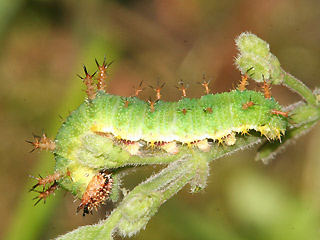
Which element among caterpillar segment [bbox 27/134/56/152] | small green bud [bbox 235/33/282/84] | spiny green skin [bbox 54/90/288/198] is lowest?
caterpillar segment [bbox 27/134/56/152]

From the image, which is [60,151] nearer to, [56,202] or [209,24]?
[56,202]

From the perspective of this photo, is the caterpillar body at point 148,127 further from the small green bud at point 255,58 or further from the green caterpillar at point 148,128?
the small green bud at point 255,58

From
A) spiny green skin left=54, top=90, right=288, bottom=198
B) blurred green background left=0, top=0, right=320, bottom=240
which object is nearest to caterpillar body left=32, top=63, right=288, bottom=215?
spiny green skin left=54, top=90, right=288, bottom=198

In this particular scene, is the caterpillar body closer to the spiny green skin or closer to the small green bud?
the spiny green skin

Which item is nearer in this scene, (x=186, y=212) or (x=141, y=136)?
(x=141, y=136)

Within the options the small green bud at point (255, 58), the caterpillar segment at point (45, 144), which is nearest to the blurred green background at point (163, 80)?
the caterpillar segment at point (45, 144)

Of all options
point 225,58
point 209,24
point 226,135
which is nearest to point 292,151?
point 225,58

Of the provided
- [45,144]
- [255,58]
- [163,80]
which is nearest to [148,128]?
[45,144]
